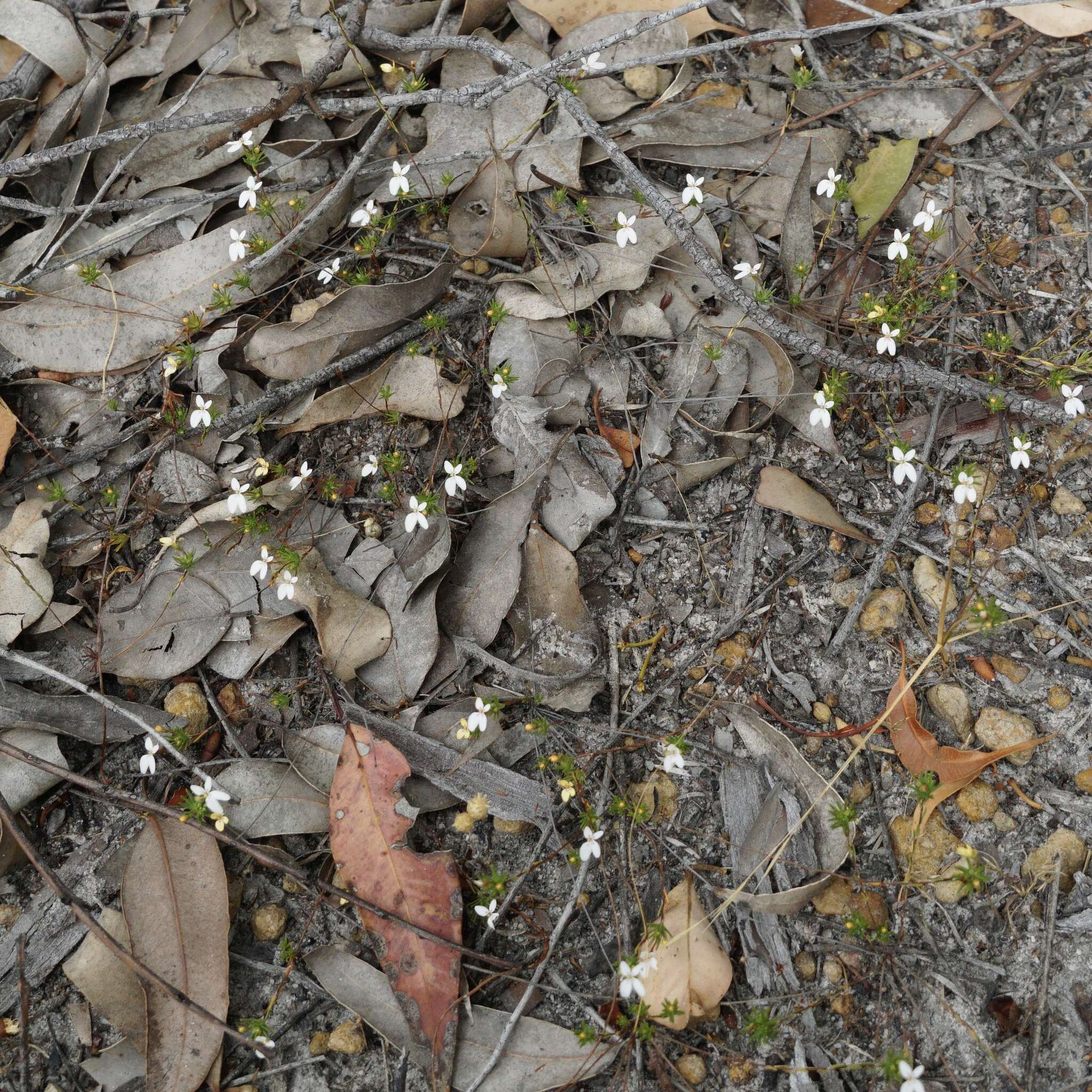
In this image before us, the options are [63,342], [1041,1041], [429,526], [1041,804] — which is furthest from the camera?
[63,342]

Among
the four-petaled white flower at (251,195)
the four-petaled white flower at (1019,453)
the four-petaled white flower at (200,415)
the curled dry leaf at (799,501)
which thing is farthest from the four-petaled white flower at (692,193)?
the four-petaled white flower at (200,415)

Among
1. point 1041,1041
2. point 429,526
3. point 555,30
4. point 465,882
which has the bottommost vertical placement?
point 1041,1041

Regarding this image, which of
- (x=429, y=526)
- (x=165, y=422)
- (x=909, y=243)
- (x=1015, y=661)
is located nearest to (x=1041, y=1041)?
(x=1015, y=661)

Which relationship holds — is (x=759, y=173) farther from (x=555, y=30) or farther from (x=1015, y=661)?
(x=1015, y=661)

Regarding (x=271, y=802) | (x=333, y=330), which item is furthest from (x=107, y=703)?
(x=333, y=330)

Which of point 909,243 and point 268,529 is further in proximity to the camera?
point 909,243

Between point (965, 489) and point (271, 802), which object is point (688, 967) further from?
point (965, 489)

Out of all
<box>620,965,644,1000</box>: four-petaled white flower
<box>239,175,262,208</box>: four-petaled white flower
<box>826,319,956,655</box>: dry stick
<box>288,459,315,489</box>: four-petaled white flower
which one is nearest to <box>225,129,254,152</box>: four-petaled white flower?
<box>239,175,262,208</box>: four-petaled white flower

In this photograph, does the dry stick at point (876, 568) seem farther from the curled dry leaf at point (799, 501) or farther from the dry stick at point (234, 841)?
the dry stick at point (234, 841)
